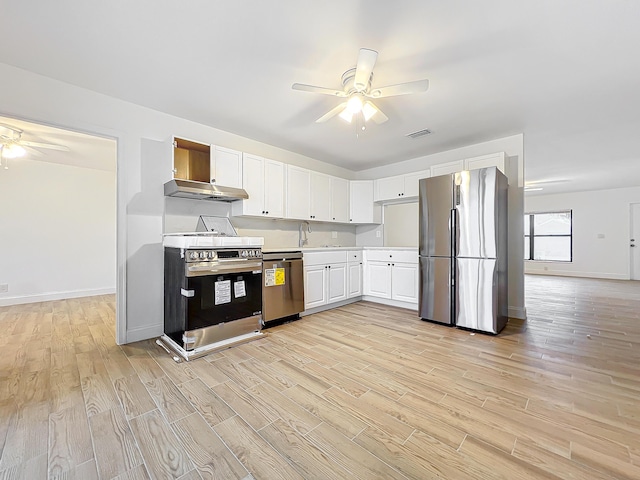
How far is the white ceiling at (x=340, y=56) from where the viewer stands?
172 centimetres

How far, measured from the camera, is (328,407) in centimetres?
174

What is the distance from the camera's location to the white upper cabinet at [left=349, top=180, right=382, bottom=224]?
501 centimetres

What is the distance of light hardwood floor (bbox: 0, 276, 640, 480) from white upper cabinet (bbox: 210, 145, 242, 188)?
6.17ft

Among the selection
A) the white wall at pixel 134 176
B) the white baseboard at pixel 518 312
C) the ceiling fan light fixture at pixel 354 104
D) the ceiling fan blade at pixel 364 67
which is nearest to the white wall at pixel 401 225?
the white baseboard at pixel 518 312

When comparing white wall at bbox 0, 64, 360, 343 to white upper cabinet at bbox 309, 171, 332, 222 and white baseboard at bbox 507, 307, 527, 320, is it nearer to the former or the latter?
white upper cabinet at bbox 309, 171, 332, 222

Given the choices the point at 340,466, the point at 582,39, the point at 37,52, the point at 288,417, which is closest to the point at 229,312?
the point at 288,417

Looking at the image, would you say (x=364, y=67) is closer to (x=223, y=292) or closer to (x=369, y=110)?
(x=369, y=110)

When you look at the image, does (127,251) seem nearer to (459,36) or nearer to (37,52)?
(37,52)

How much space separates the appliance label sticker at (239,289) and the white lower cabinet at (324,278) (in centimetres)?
104

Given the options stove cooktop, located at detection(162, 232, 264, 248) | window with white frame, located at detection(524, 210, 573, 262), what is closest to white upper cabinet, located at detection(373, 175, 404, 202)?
stove cooktop, located at detection(162, 232, 264, 248)

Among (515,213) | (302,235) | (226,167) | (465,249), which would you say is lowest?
(465,249)

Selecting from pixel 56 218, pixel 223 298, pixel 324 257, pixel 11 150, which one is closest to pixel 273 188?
pixel 324 257

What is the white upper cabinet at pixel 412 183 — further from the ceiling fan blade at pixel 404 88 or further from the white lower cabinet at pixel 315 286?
the ceiling fan blade at pixel 404 88

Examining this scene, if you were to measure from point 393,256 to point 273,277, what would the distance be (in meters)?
1.98
